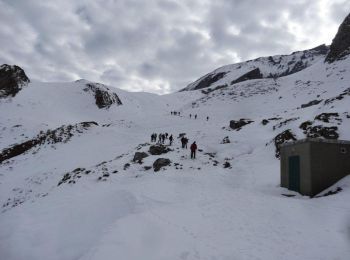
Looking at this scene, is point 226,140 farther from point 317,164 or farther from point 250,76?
point 250,76

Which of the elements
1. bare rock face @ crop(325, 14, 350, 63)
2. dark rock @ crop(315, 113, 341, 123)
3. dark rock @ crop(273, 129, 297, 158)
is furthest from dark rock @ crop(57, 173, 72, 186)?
bare rock face @ crop(325, 14, 350, 63)

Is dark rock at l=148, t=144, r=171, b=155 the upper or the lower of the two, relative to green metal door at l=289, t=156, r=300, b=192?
upper

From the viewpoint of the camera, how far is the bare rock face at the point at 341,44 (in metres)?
73.4

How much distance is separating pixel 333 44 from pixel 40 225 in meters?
80.7

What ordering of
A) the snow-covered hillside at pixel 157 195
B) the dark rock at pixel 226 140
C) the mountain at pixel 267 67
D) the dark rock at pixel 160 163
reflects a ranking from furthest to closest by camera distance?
the mountain at pixel 267 67 < the dark rock at pixel 226 140 < the dark rock at pixel 160 163 < the snow-covered hillside at pixel 157 195

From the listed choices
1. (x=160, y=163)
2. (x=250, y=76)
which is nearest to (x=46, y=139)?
(x=160, y=163)

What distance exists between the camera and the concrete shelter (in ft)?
56.6

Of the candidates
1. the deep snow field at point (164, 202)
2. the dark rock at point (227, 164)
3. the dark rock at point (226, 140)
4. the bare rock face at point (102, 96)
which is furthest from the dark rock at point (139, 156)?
the bare rock face at point (102, 96)

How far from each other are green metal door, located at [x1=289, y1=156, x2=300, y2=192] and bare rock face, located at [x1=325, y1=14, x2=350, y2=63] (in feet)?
207

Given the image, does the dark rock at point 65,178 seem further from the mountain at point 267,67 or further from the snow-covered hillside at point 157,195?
the mountain at point 267,67

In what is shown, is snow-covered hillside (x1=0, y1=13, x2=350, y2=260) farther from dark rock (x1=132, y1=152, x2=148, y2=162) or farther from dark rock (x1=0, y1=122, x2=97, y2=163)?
dark rock (x1=132, y1=152, x2=148, y2=162)

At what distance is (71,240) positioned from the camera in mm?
13203

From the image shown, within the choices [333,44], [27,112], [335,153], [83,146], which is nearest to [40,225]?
[335,153]

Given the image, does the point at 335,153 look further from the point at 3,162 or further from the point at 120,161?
the point at 3,162
